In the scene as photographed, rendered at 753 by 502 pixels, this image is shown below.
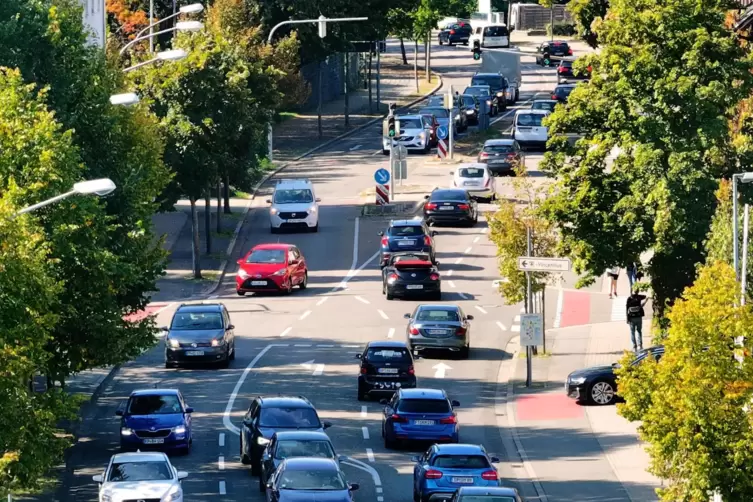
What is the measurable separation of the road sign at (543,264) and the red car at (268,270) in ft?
43.7

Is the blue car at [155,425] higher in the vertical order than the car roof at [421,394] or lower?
lower

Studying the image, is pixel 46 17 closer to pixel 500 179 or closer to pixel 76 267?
pixel 76 267

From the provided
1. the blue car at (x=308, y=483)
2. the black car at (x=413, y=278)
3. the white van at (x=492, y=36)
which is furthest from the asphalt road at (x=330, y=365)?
the white van at (x=492, y=36)

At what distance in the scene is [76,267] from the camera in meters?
35.5

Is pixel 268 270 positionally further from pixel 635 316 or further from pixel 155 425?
pixel 155 425

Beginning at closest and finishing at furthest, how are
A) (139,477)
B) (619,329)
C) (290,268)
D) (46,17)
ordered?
1. (139,477)
2. (46,17)
3. (619,329)
4. (290,268)

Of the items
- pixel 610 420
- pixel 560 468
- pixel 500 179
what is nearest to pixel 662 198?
pixel 610 420

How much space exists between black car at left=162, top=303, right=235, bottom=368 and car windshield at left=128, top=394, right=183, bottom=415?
A: 7.92 meters

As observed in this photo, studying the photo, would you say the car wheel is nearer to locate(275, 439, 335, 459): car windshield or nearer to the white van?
locate(275, 439, 335, 459): car windshield

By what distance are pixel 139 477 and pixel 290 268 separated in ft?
80.9

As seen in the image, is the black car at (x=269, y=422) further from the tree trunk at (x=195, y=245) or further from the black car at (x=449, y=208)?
the black car at (x=449, y=208)

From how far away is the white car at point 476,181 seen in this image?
68750mm

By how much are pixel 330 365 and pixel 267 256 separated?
33.4 ft

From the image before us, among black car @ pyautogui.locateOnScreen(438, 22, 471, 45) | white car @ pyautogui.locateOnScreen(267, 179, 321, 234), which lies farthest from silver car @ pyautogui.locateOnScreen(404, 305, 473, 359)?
black car @ pyautogui.locateOnScreen(438, 22, 471, 45)
